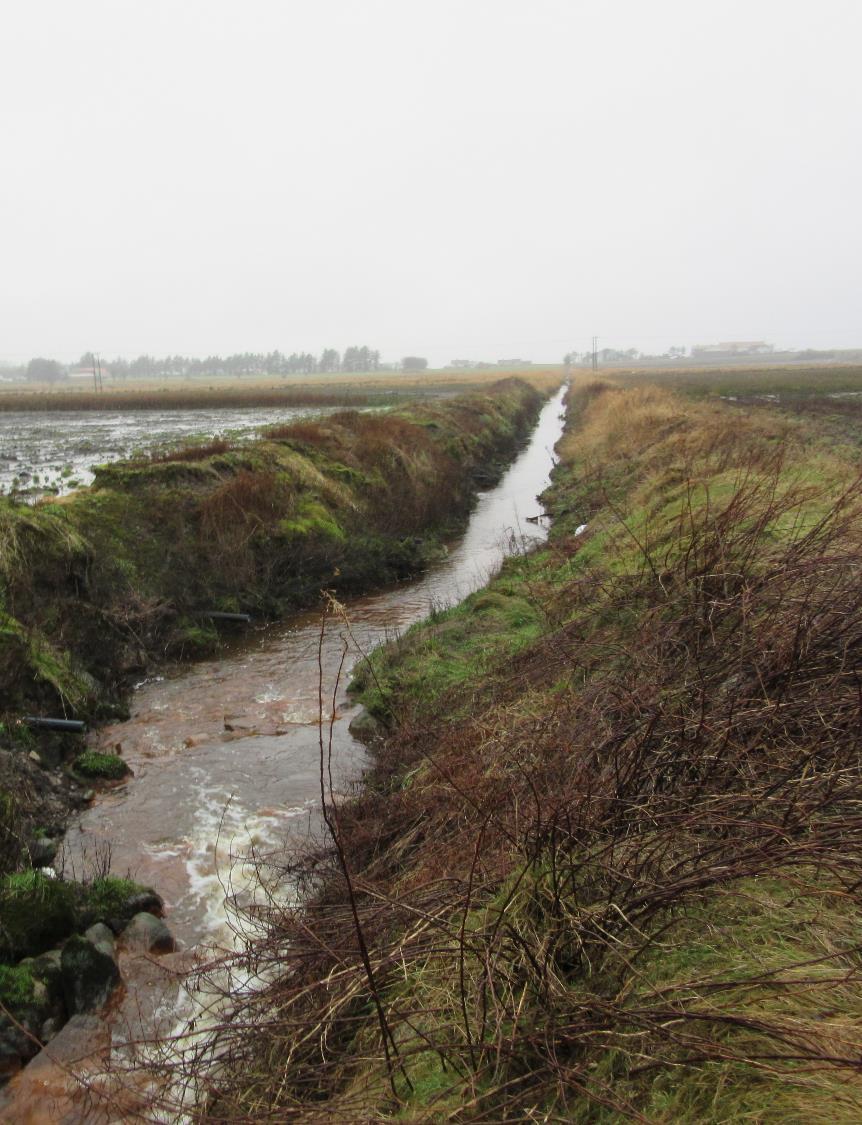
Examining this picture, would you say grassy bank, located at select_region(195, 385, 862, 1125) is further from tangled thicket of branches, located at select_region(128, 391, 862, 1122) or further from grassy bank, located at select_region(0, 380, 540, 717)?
grassy bank, located at select_region(0, 380, 540, 717)

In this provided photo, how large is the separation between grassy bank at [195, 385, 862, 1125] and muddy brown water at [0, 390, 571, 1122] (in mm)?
1067

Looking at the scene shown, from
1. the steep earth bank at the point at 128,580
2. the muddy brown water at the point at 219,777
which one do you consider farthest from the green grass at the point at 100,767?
the muddy brown water at the point at 219,777

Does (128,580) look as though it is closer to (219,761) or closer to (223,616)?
(223,616)

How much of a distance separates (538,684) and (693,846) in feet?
10.2

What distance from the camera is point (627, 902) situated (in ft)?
9.52

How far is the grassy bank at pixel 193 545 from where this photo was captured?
29.1 ft

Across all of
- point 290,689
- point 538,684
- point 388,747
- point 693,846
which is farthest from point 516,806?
point 290,689

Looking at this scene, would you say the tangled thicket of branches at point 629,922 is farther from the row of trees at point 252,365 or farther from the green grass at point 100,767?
the row of trees at point 252,365

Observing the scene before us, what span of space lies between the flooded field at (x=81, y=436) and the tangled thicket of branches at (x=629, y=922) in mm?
14758

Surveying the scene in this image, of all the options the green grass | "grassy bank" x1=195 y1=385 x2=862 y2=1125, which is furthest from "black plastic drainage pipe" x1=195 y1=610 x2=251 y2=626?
"grassy bank" x1=195 y1=385 x2=862 y2=1125

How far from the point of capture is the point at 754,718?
351 cm

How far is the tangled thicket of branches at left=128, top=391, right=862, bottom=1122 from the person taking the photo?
231 cm

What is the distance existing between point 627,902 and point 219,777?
5222mm

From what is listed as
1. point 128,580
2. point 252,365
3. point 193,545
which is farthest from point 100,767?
point 252,365
